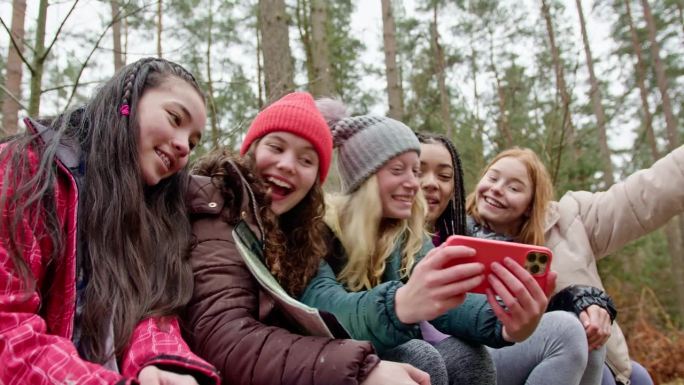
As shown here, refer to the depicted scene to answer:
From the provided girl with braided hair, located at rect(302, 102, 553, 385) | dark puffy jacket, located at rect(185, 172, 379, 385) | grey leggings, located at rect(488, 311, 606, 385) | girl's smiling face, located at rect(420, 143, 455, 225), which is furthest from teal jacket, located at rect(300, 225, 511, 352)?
girl's smiling face, located at rect(420, 143, 455, 225)

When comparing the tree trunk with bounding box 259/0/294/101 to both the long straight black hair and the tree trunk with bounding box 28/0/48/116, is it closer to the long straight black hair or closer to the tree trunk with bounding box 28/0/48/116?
the tree trunk with bounding box 28/0/48/116

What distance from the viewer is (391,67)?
21.5ft

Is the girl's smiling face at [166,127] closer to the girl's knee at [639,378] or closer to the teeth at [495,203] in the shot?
the teeth at [495,203]

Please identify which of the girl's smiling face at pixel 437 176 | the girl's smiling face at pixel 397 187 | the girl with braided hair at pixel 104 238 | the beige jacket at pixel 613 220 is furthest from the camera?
the girl's smiling face at pixel 437 176

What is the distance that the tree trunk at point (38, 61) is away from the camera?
2.42 metres

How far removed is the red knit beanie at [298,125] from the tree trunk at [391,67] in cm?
383

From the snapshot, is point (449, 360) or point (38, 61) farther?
point (38, 61)

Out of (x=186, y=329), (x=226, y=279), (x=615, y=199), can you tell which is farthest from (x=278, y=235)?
(x=615, y=199)

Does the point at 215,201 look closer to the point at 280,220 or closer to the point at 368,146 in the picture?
the point at 280,220

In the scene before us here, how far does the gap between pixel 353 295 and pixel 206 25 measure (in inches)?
415

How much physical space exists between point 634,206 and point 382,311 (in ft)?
5.54

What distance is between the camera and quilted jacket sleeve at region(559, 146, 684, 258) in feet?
7.79

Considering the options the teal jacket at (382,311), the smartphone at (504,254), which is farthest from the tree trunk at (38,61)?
the smartphone at (504,254)

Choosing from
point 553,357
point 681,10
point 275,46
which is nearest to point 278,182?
point 553,357
